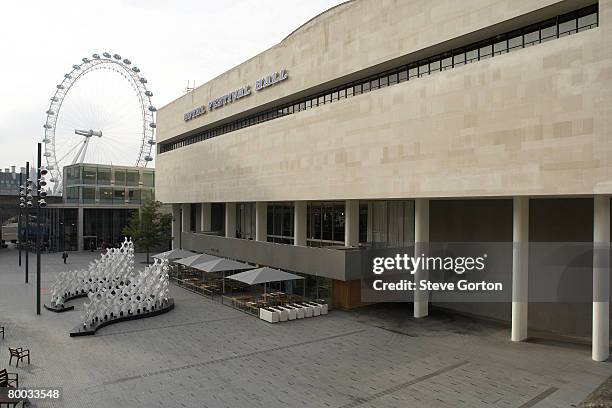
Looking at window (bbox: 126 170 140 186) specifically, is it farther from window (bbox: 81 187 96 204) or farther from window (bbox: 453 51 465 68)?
window (bbox: 453 51 465 68)

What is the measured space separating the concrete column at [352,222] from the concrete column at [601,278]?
1337 centimetres

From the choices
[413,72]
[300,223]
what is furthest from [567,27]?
[300,223]

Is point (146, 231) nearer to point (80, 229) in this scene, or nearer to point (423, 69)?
point (80, 229)

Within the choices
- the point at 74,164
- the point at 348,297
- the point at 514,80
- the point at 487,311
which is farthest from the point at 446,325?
the point at 74,164

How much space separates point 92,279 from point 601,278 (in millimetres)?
28973

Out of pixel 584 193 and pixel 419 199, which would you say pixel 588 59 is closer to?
pixel 584 193

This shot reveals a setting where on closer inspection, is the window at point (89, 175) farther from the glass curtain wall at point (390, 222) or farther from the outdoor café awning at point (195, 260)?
the glass curtain wall at point (390, 222)

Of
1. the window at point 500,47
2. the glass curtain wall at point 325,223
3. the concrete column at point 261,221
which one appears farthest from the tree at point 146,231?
the window at point 500,47

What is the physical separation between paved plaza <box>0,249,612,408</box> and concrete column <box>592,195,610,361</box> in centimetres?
76

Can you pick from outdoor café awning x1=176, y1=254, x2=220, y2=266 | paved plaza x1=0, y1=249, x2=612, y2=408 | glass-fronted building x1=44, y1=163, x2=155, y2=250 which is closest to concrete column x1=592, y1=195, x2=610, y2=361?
paved plaza x1=0, y1=249, x2=612, y2=408

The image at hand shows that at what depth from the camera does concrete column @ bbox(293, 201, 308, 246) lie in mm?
31656

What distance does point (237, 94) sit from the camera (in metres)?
37.5

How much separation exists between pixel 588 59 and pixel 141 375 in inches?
743

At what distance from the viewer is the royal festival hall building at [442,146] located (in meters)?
16.8
